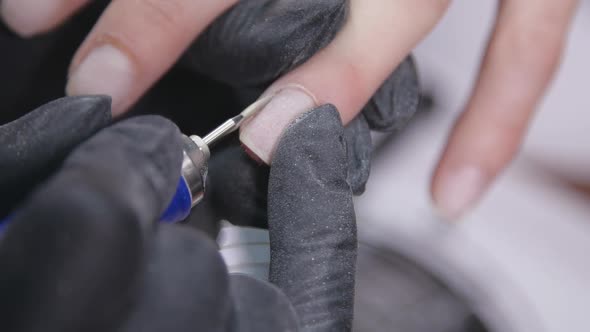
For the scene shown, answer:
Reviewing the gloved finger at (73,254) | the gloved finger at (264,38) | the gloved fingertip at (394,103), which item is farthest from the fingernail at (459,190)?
the gloved finger at (73,254)

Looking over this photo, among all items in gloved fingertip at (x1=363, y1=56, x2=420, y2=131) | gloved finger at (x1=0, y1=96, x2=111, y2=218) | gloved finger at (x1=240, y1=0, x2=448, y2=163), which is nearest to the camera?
gloved finger at (x1=0, y1=96, x2=111, y2=218)

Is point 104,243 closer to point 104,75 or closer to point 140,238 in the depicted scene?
point 140,238

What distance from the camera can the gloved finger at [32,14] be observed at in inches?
20.8

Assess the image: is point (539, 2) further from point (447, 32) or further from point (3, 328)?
point (3, 328)

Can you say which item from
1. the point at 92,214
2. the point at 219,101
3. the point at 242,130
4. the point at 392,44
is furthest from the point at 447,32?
the point at 92,214

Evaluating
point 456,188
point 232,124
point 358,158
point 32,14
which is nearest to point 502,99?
point 456,188

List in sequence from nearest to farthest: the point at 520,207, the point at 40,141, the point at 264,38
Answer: the point at 40,141 → the point at 264,38 → the point at 520,207

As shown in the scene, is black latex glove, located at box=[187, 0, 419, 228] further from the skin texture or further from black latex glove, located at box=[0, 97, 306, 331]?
black latex glove, located at box=[0, 97, 306, 331]

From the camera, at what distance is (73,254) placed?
0.78ft

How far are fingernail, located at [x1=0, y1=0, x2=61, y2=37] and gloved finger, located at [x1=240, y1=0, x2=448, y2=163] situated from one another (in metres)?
0.23

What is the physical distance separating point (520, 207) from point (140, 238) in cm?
66

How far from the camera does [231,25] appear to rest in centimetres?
52

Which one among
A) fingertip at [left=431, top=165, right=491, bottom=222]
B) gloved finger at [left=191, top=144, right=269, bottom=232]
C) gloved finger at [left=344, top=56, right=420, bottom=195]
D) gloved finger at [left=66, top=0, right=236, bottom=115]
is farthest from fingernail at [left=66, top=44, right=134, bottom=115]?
fingertip at [left=431, top=165, right=491, bottom=222]

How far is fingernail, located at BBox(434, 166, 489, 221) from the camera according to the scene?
0.64 metres
